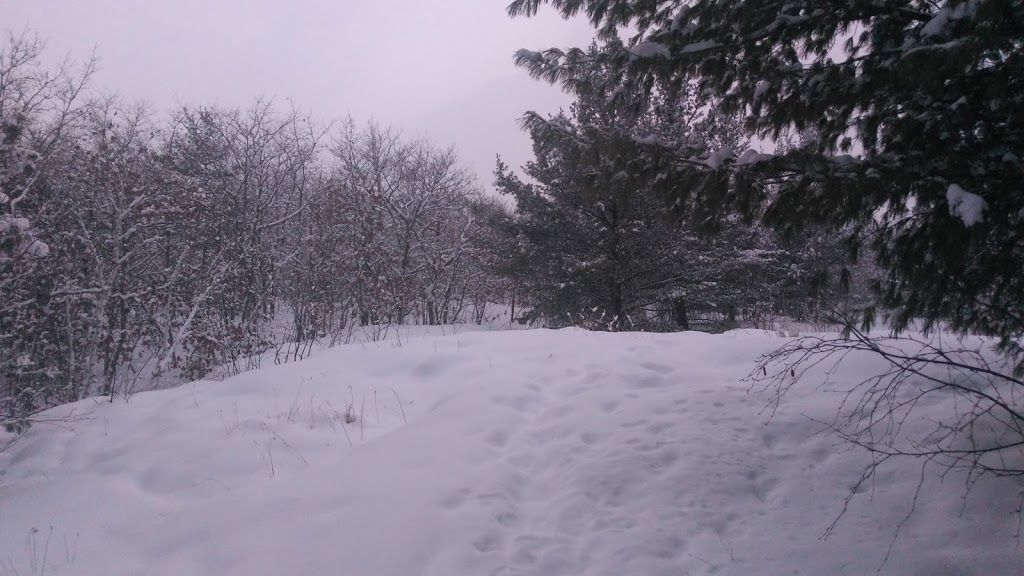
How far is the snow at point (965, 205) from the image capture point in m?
2.31

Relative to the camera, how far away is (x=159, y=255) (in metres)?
13.7

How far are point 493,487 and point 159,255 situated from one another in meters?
14.3

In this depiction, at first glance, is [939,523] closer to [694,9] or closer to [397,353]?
[694,9]

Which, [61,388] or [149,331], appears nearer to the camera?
[61,388]

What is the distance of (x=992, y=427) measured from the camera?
3.19m

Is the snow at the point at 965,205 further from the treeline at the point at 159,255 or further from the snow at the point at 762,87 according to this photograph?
the treeline at the point at 159,255

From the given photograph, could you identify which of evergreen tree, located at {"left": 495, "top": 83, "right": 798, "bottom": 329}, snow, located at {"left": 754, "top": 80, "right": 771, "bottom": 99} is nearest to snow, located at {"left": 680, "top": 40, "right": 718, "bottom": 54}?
snow, located at {"left": 754, "top": 80, "right": 771, "bottom": 99}

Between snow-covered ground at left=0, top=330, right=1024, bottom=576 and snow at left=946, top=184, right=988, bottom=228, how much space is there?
151 cm

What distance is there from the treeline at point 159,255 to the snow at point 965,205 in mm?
7824

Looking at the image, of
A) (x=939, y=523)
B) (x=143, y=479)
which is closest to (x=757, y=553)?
(x=939, y=523)

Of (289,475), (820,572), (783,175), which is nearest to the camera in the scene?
(820,572)

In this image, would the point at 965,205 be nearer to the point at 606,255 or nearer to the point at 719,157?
the point at 719,157

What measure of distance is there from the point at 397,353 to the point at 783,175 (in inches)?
183

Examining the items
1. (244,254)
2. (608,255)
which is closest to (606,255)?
(608,255)
